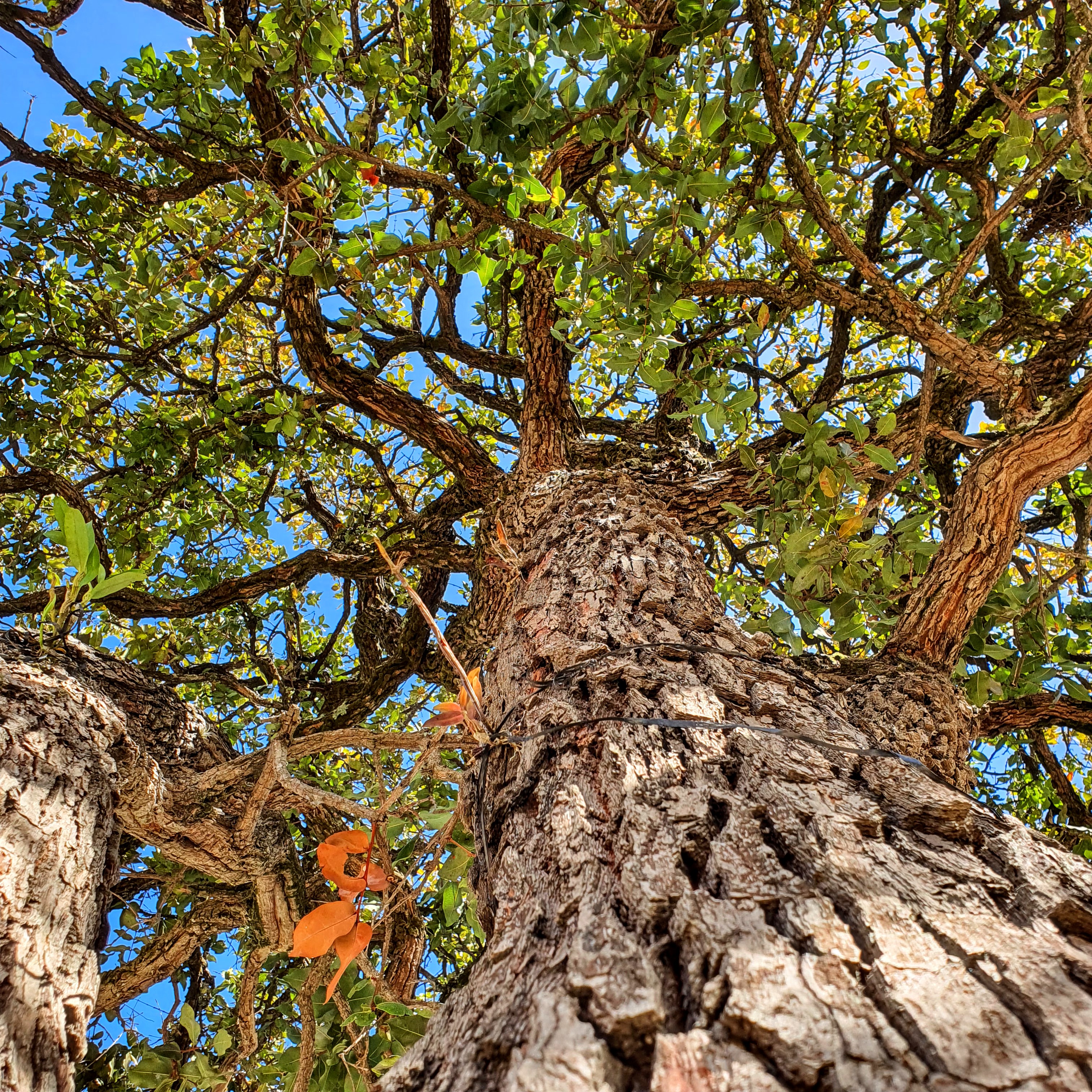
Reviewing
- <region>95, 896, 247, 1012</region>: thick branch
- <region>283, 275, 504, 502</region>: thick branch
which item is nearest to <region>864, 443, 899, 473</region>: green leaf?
<region>283, 275, 504, 502</region>: thick branch

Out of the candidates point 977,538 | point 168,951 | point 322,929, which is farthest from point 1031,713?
point 168,951

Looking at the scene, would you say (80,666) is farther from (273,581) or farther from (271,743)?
(273,581)

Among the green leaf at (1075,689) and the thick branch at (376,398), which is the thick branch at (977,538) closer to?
the green leaf at (1075,689)

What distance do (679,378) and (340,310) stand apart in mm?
2128

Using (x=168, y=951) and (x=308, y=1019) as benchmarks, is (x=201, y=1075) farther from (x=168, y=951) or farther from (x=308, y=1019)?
(x=168, y=951)

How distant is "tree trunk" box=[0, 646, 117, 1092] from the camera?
1159mm

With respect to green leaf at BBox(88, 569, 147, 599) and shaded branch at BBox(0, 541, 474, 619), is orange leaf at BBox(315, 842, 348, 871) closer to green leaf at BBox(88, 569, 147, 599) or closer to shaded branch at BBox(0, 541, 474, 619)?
green leaf at BBox(88, 569, 147, 599)

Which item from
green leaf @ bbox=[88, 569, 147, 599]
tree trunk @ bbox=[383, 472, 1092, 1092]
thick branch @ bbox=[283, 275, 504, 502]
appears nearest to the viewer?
tree trunk @ bbox=[383, 472, 1092, 1092]

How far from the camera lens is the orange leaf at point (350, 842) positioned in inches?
53.0

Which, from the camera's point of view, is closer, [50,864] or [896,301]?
[50,864]

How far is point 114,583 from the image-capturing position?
1.66 m

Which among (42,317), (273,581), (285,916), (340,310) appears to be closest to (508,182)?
(340,310)

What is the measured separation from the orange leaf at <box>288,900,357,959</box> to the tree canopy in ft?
0.72

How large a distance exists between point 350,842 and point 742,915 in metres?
0.87
